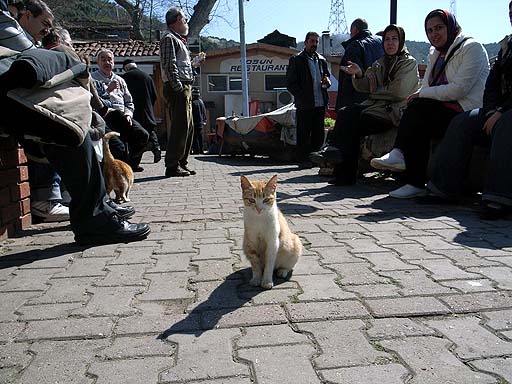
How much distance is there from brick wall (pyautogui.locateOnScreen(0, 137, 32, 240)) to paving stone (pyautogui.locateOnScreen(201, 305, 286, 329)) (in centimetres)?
229

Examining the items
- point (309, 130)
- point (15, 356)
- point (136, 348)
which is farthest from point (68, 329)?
point (309, 130)

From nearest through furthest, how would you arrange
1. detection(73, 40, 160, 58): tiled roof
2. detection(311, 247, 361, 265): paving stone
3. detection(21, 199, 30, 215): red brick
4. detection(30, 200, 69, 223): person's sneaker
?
detection(311, 247, 361, 265): paving stone → detection(21, 199, 30, 215): red brick → detection(30, 200, 69, 223): person's sneaker → detection(73, 40, 160, 58): tiled roof

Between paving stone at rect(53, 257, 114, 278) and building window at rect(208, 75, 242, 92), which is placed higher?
building window at rect(208, 75, 242, 92)

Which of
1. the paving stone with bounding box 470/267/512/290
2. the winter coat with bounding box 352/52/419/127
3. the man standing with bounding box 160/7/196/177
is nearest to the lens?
the paving stone with bounding box 470/267/512/290

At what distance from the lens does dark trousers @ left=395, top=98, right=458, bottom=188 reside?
5168 millimetres

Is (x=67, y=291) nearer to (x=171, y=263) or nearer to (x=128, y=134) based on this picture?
(x=171, y=263)

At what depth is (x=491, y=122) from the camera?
14.5ft

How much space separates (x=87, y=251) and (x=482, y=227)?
10.5ft

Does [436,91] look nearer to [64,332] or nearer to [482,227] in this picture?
[482,227]

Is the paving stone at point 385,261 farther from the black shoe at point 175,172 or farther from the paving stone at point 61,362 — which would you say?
the black shoe at point 175,172

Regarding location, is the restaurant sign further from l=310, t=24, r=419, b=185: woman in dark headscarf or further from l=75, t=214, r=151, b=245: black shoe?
l=75, t=214, r=151, b=245: black shoe

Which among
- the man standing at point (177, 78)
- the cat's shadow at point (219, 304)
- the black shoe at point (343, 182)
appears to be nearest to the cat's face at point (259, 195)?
the cat's shadow at point (219, 304)

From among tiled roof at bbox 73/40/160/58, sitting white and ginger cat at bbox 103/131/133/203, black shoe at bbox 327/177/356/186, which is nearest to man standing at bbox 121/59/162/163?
sitting white and ginger cat at bbox 103/131/133/203

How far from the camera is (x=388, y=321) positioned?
214cm
